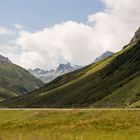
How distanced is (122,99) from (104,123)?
98185 millimetres

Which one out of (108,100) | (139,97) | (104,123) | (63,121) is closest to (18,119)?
(63,121)

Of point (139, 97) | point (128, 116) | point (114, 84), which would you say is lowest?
point (128, 116)

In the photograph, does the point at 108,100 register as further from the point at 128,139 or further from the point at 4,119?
the point at 128,139

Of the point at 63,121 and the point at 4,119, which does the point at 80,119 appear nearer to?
the point at 63,121

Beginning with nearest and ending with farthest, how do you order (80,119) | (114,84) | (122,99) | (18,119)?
(80,119), (18,119), (122,99), (114,84)

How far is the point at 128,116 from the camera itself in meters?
54.3

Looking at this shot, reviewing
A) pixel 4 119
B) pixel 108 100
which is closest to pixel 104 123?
pixel 4 119

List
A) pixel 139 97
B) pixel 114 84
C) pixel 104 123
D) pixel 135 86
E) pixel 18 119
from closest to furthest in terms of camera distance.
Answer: pixel 104 123
pixel 18 119
pixel 139 97
pixel 135 86
pixel 114 84

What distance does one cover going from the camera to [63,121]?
5934 centimetres

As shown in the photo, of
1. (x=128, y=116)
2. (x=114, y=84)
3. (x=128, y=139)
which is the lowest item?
(x=128, y=139)

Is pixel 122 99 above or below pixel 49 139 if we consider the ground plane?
above

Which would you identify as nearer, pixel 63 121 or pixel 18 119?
pixel 63 121

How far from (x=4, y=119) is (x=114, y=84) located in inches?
5285

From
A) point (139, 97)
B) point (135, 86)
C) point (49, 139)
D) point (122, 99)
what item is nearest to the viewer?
point (49, 139)
